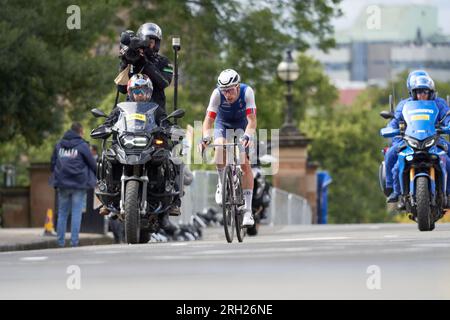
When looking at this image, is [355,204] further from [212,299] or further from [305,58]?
[212,299]

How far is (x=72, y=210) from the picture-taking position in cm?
2481

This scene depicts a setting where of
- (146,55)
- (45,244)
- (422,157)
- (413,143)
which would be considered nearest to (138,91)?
(146,55)

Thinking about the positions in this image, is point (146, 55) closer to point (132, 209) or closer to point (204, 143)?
point (204, 143)

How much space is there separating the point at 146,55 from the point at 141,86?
48 cm

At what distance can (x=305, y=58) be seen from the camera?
3713 inches

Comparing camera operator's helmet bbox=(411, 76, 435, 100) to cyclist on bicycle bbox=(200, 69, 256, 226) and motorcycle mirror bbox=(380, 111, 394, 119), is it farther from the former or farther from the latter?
cyclist on bicycle bbox=(200, 69, 256, 226)

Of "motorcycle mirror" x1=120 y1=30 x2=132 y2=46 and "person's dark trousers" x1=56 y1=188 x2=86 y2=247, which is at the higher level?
"motorcycle mirror" x1=120 y1=30 x2=132 y2=46

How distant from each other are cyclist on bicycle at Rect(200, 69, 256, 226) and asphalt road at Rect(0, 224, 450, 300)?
0.84 m

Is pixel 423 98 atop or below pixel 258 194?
atop

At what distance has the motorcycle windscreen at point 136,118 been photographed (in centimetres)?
1714

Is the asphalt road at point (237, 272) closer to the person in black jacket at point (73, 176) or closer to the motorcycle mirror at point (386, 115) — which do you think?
the motorcycle mirror at point (386, 115)

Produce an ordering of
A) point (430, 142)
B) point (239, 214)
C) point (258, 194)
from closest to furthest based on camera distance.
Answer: point (239, 214), point (430, 142), point (258, 194)

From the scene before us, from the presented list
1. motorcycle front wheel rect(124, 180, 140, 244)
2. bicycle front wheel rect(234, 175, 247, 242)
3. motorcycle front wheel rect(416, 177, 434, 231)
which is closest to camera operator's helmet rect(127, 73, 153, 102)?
motorcycle front wheel rect(124, 180, 140, 244)

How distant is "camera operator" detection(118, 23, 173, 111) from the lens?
57.3ft
